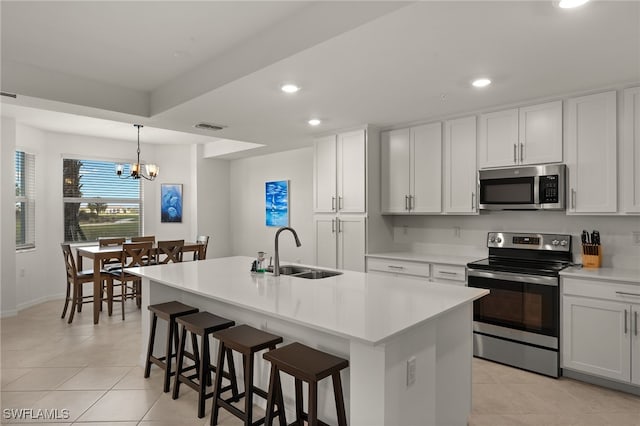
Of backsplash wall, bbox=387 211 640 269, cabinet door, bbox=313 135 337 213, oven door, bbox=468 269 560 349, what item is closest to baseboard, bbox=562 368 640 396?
oven door, bbox=468 269 560 349

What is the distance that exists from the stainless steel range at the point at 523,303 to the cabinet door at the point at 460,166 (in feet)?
1.74

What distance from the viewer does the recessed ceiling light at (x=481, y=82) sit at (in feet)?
9.37

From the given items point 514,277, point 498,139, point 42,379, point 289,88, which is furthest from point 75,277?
point 498,139

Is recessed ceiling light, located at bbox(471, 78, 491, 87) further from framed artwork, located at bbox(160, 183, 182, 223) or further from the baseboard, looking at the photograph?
framed artwork, located at bbox(160, 183, 182, 223)

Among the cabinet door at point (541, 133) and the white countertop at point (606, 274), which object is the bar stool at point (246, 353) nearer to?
the white countertop at point (606, 274)

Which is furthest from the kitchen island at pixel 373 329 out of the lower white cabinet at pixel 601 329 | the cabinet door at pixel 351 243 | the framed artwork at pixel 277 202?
the framed artwork at pixel 277 202

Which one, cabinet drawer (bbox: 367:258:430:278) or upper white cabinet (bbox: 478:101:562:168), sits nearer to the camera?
upper white cabinet (bbox: 478:101:562:168)

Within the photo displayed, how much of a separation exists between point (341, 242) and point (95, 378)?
2749mm

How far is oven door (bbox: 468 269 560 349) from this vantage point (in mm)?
3049

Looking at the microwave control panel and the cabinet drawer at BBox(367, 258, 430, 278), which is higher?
the microwave control panel

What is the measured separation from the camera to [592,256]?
3176mm

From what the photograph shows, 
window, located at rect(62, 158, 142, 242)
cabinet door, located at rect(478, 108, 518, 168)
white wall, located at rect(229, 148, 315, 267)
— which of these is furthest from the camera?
window, located at rect(62, 158, 142, 242)

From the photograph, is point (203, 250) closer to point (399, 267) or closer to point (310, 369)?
point (399, 267)

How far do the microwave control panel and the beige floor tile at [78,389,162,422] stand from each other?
11.5ft
